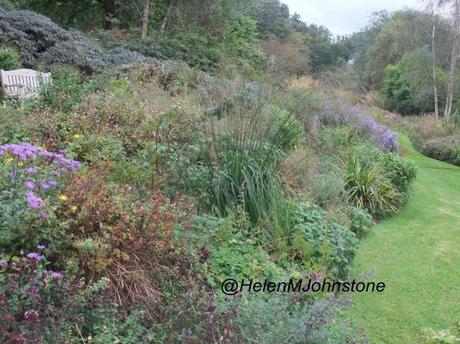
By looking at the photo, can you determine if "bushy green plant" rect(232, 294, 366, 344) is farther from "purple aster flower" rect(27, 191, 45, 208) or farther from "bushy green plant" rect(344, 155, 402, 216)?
"bushy green plant" rect(344, 155, 402, 216)

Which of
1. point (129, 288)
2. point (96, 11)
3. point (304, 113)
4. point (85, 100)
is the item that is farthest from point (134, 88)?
point (96, 11)

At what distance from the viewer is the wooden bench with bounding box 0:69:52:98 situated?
655 centimetres

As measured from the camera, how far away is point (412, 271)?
4.52m

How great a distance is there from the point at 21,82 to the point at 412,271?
6805mm

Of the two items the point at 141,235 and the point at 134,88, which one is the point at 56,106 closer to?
the point at 134,88

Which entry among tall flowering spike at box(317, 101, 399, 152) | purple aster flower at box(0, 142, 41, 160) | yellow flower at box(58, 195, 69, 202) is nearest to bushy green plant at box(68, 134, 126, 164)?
purple aster flower at box(0, 142, 41, 160)

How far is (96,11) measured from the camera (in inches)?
634

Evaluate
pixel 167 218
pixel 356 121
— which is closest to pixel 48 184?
pixel 167 218

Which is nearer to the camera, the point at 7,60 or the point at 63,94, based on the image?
the point at 63,94

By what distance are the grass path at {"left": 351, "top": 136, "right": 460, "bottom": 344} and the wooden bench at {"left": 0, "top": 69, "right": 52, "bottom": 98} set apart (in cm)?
485

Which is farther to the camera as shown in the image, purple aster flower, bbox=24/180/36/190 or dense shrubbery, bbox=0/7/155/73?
dense shrubbery, bbox=0/7/155/73

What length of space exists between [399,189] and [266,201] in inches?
156

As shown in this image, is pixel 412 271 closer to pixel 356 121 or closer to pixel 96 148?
pixel 96 148

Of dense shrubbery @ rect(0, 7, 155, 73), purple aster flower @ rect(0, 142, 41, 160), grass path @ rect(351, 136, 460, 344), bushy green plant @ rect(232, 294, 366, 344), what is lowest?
grass path @ rect(351, 136, 460, 344)
